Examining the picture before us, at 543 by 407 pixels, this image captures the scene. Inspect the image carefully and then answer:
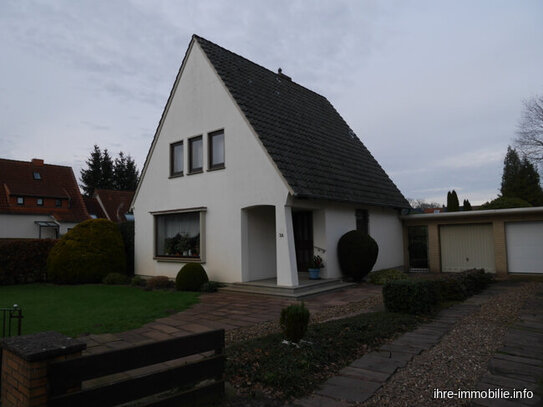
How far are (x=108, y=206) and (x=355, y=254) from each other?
3442 cm

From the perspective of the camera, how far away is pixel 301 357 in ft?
16.2

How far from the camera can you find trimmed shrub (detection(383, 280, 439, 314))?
7.98 metres

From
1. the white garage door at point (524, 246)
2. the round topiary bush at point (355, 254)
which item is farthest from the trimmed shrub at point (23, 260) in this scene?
the white garage door at point (524, 246)

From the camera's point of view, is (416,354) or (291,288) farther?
(291,288)

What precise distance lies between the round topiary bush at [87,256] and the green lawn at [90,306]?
3.69 feet

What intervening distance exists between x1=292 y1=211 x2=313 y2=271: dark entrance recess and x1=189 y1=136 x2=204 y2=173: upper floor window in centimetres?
405

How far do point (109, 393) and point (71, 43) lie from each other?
31.8ft

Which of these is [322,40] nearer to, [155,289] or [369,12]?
[369,12]

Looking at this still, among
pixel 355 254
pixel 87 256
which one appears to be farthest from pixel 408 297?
pixel 87 256

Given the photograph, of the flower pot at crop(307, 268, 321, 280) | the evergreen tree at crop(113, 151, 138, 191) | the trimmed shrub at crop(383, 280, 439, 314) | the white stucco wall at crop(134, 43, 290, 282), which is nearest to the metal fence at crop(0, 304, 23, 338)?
the white stucco wall at crop(134, 43, 290, 282)

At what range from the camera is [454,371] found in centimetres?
475

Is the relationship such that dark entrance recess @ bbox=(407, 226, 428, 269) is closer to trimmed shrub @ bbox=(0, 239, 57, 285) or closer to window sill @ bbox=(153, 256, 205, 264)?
window sill @ bbox=(153, 256, 205, 264)

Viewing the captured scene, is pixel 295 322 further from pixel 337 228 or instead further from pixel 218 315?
pixel 337 228

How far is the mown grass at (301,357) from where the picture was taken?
4.37 meters
